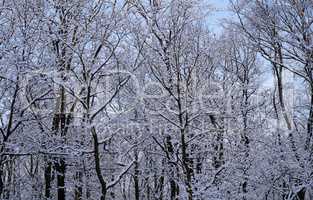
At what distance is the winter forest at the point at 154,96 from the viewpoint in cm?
943

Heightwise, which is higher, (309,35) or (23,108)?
(309,35)

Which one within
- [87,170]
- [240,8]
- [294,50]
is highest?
[240,8]

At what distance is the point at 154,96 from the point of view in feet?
37.4

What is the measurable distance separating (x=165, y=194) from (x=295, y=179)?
824 cm

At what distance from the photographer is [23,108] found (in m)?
9.48

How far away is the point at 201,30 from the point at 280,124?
4094 millimetres

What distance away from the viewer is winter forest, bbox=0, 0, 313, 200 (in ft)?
30.9

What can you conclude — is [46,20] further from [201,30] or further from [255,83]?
[255,83]

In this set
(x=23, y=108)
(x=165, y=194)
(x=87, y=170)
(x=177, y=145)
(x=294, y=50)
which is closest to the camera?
(x=23, y=108)

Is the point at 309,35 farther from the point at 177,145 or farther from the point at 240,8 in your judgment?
the point at 177,145

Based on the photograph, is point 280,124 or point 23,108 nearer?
point 23,108

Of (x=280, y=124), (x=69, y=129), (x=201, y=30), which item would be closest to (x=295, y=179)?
(x=280, y=124)

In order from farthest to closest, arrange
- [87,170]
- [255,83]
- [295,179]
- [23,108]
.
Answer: [255,83], [87,170], [295,179], [23,108]

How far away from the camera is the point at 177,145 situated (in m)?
11.6
